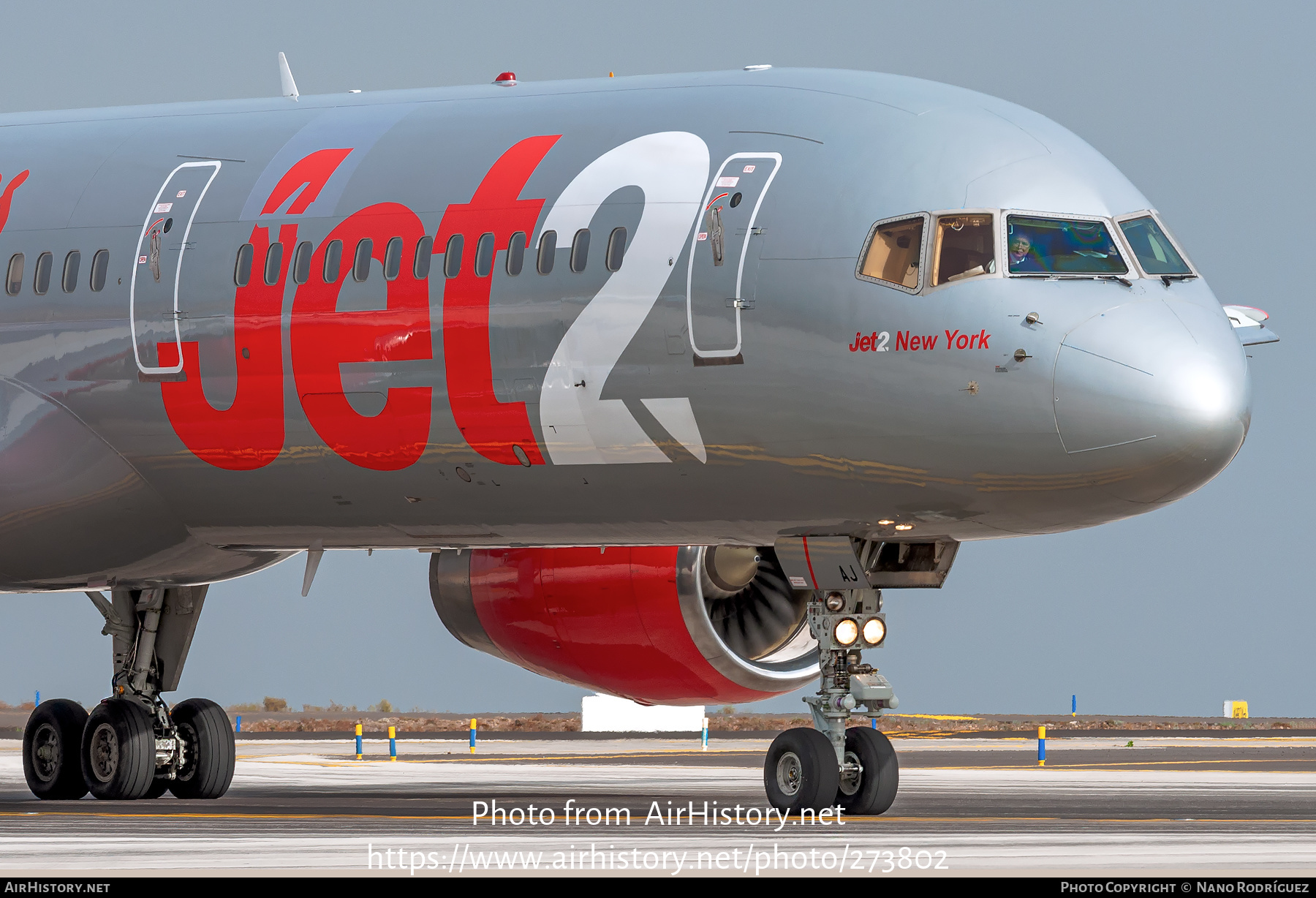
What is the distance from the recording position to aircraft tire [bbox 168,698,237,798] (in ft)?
76.2

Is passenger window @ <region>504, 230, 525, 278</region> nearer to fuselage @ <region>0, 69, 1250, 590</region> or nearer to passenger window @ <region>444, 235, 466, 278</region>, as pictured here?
fuselage @ <region>0, 69, 1250, 590</region>

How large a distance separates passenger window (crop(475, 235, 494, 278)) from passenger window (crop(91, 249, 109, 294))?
3.94 m

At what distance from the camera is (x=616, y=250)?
18344 mm

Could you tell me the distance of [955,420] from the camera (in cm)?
1719

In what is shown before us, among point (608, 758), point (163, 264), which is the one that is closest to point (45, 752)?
point (163, 264)

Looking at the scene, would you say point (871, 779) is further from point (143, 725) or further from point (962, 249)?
point (143, 725)

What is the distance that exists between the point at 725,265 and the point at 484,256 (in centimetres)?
221

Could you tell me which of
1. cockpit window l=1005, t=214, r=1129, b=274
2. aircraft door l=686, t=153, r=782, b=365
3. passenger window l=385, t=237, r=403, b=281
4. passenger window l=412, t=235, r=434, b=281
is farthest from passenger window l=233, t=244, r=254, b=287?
cockpit window l=1005, t=214, r=1129, b=274

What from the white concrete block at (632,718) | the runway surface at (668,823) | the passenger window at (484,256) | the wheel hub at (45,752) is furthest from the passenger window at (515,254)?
the white concrete block at (632,718)

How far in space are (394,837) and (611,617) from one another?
575 centimetres

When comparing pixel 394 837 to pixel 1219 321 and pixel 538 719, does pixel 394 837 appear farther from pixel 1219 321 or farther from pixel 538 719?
pixel 538 719

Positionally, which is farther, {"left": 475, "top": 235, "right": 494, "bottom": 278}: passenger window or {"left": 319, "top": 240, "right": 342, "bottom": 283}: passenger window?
{"left": 319, "top": 240, "right": 342, "bottom": 283}: passenger window

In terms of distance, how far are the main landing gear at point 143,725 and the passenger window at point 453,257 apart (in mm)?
6265

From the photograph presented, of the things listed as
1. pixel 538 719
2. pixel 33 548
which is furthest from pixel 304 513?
pixel 538 719
